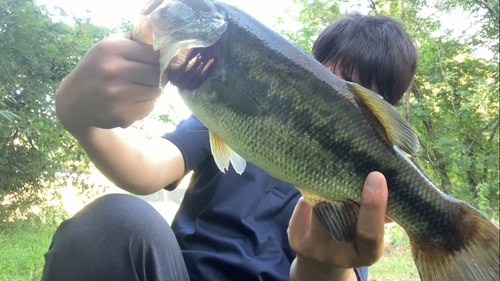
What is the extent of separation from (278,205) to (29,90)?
91.7 inches

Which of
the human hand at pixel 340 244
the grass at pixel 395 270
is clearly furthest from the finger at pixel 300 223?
the grass at pixel 395 270

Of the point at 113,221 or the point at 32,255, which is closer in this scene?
the point at 113,221

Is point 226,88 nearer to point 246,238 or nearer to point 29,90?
point 246,238

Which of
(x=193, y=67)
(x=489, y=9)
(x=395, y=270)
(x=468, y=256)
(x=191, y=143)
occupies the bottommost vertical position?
(x=395, y=270)

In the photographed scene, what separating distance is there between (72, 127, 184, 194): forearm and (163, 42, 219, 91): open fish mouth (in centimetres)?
31

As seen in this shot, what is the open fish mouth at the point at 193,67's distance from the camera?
91cm

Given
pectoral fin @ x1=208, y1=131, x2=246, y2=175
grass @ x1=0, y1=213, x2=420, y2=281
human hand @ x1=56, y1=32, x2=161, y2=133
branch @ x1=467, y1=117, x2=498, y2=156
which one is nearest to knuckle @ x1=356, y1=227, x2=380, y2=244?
pectoral fin @ x1=208, y1=131, x2=246, y2=175

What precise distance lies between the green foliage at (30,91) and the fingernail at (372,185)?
246 centimetres

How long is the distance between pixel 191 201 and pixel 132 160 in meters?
0.41

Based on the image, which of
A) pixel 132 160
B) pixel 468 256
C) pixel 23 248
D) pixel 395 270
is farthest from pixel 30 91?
pixel 395 270

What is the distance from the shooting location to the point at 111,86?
868mm

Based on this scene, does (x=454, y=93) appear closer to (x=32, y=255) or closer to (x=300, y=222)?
(x=300, y=222)

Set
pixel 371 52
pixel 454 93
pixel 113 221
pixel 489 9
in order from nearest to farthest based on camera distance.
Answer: pixel 113 221 → pixel 371 52 → pixel 489 9 → pixel 454 93

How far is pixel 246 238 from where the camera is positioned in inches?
52.4
